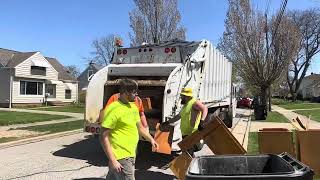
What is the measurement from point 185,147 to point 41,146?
713 cm

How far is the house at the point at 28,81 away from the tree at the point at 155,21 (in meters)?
12.9

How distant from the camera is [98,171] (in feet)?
31.6

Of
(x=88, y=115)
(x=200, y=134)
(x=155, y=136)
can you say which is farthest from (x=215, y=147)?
(x=88, y=115)

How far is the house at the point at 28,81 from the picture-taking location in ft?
129

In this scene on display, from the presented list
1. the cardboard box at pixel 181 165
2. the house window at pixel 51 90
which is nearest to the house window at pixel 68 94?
the house window at pixel 51 90

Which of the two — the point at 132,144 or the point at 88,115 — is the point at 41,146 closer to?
the point at 88,115

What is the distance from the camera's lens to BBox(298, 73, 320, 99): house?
9988 centimetres

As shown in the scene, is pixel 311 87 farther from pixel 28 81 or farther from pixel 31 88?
pixel 28 81

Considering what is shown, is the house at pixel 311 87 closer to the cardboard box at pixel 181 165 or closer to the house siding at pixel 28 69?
the house siding at pixel 28 69

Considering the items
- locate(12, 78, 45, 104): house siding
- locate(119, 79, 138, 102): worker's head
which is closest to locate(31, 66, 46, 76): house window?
locate(12, 78, 45, 104): house siding

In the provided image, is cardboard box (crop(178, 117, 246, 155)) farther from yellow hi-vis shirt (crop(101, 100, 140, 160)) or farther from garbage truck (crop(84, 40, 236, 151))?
garbage truck (crop(84, 40, 236, 151))

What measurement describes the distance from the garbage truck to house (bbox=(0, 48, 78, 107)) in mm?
28918

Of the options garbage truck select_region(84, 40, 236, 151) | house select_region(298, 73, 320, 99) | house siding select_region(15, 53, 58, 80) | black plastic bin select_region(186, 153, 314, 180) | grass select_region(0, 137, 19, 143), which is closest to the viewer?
black plastic bin select_region(186, 153, 314, 180)

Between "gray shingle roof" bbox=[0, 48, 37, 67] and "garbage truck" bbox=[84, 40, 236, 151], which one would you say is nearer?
"garbage truck" bbox=[84, 40, 236, 151]
